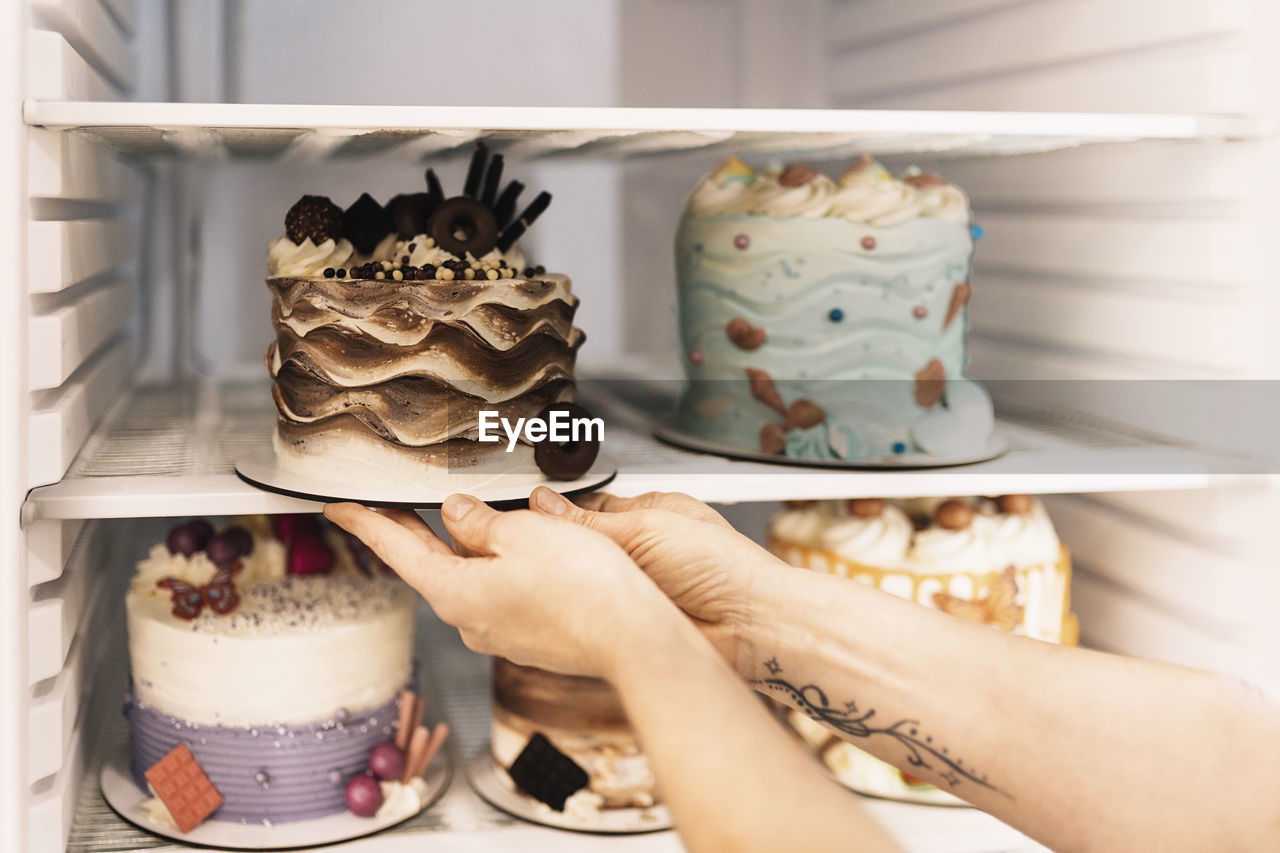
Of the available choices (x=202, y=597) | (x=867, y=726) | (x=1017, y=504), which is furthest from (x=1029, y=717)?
(x=202, y=597)

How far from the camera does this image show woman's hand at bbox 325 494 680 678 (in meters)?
0.71

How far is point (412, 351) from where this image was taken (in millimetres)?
938

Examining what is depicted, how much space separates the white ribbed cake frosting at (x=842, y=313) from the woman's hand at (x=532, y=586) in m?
0.42

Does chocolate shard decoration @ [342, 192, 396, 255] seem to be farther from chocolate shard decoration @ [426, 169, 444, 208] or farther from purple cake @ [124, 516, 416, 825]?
purple cake @ [124, 516, 416, 825]

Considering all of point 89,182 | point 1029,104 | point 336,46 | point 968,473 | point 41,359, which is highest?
point 336,46

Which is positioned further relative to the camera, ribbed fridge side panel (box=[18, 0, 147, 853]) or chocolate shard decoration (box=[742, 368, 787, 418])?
chocolate shard decoration (box=[742, 368, 787, 418])

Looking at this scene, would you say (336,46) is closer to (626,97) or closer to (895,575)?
(626,97)

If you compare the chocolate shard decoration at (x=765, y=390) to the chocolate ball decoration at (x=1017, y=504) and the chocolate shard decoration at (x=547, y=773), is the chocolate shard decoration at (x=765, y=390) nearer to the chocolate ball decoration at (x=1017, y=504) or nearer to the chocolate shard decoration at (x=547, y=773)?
the chocolate ball decoration at (x=1017, y=504)

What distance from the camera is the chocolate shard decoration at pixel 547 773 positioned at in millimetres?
1095

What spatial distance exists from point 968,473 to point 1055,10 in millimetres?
574

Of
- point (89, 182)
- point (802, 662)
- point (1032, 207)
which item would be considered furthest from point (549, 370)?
point (1032, 207)

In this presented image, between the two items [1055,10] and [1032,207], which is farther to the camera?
[1032,207]

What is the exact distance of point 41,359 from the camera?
2.94 feet

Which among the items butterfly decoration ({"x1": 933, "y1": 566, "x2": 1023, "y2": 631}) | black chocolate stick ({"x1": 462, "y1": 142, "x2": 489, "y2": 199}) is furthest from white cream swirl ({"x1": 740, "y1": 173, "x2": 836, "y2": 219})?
butterfly decoration ({"x1": 933, "y1": 566, "x2": 1023, "y2": 631})
